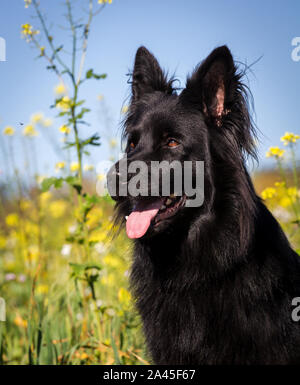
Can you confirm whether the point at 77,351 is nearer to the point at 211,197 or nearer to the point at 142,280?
the point at 142,280

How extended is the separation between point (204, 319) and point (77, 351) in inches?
63.1

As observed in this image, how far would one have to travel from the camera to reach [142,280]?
10.4 feet

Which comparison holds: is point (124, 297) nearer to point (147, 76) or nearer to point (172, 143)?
point (172, 143)

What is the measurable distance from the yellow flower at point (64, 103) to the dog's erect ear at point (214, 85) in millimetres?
1066

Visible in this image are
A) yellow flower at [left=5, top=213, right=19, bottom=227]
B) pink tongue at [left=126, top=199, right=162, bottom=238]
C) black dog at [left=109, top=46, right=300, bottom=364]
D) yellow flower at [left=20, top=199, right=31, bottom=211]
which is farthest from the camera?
yellow flower at [left=5, top=213, right=19, bottom=227]

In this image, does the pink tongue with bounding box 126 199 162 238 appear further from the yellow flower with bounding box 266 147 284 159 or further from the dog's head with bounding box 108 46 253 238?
the yellow flower with bounding box 266 147 284 159

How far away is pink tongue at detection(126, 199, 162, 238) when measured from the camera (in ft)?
9.16

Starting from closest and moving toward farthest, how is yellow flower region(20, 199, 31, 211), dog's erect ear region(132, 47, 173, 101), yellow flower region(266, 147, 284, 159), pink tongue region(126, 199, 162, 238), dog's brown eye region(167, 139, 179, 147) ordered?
pink tongue region(126, 199, 162, 238) < dog's brown eye region(167, 139, 179, 147) < dog's erect ear region(132, 47, 173, 101) < yellow flower region(266, 147, 284, 159) < yellow flower region(20, 199, 31, 211)

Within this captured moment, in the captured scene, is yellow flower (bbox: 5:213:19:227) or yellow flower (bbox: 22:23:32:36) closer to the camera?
yellow flower (bbox: 22:23:32:36)

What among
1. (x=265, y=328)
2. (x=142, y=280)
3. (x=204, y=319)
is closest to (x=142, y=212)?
(x=142, y=280)

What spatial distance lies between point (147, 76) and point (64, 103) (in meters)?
0.76

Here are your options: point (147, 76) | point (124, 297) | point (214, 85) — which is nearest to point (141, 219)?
point (214, 85)

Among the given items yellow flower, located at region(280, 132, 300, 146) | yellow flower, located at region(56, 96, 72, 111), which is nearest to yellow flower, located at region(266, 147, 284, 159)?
yellow flower, located at region(280, 132, 300, 146)

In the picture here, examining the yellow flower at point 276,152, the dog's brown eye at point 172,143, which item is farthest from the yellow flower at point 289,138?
the dog's brown eye at point 172,143
